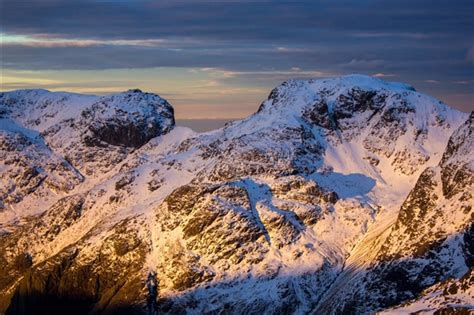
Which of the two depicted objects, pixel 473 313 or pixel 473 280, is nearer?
pixel 473 313

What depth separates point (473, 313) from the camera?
460 feet

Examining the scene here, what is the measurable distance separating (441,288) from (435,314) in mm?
14609

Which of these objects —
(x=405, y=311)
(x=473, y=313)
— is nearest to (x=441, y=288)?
(x=405, y=311)

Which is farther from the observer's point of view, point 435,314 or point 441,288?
point 441,288

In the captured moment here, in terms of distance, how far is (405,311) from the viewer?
503ft

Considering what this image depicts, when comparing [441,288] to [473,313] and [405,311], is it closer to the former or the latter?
[405,311]

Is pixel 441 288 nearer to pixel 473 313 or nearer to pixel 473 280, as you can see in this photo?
pixel 473 280

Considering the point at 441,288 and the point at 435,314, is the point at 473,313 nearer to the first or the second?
the point at 435,314

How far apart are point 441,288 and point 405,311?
8.89m

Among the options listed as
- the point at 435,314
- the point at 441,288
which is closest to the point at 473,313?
the point at 435,314

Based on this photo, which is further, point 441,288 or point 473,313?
point 441,288

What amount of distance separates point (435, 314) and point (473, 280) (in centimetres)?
925

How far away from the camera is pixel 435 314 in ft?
477
